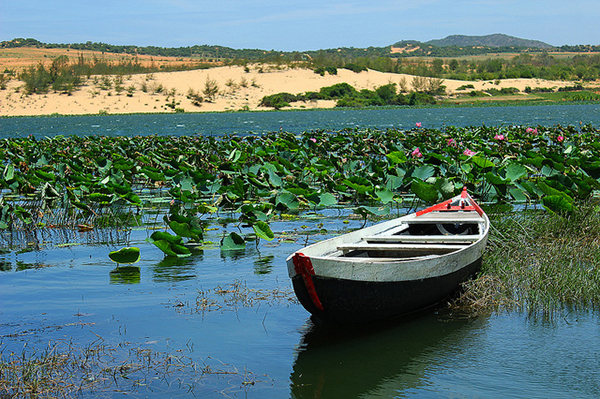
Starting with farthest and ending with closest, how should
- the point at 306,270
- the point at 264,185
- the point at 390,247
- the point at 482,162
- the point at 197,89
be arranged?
the point at 197,89
the point at 264,185
the point at 482,162
the point at 390,247
the point at 306,270

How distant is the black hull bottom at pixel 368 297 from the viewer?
209 inches

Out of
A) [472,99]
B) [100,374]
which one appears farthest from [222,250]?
[472,99]

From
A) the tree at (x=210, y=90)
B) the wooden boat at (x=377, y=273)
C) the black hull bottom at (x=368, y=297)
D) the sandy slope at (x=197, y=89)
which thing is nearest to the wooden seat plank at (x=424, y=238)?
the wooden boat at (x=377, y=273)

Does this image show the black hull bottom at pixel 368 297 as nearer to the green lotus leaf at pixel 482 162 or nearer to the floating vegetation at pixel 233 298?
the floating vegetation at pixel 233 298

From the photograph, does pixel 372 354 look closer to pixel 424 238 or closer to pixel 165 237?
pixel 424 238

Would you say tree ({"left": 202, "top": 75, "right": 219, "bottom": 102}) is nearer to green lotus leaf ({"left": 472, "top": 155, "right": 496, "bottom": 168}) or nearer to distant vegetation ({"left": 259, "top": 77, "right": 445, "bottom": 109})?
distant vegetation ({"left": 259, "top": 77, "right": 445, "bottom": 109})

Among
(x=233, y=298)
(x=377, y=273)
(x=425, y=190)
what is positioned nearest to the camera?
(x=377, y=273)

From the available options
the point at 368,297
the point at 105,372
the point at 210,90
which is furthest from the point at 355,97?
the point at 105,372

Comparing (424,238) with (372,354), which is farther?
(424,238)

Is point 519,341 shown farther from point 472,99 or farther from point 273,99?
point 472,99

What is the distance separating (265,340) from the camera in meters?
5.57

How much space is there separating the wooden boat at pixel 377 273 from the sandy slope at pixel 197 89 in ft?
244

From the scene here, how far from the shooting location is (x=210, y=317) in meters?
6.10

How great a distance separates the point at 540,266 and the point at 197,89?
85.5m
